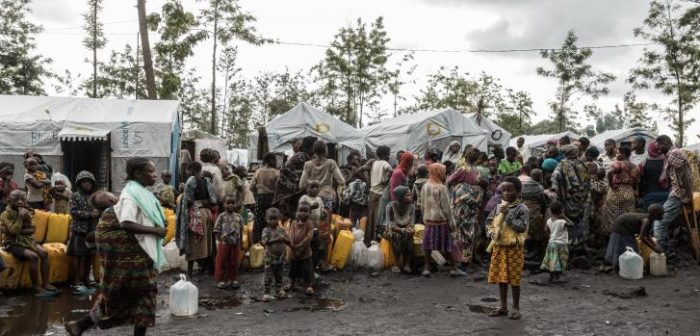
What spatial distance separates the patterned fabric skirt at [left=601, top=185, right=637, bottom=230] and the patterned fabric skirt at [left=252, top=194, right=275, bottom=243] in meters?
4.95

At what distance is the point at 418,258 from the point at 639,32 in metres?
18.1

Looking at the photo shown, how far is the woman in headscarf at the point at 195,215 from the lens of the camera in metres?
7.13

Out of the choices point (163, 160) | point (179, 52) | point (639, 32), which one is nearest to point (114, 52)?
point (179, 52)

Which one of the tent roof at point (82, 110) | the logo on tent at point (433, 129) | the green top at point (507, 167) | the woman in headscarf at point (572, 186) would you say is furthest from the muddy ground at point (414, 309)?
the logo on tent at point (433, 129)

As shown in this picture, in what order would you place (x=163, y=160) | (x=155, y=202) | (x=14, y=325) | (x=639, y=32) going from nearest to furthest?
(x=155, y=202)
(x=14, y=325)
(x=163, y=160)
(x=639, y=32)

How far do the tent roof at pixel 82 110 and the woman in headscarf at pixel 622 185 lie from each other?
997 centimetres

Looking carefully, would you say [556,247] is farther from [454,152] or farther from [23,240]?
[23,240]

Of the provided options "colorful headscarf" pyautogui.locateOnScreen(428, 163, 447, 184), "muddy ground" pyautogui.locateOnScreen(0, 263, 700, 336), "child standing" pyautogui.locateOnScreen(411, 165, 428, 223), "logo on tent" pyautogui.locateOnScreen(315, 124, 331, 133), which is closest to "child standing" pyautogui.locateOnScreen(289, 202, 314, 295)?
"muddy ground" pyautogui.locateOnScreen(0, 263, 700, 336)

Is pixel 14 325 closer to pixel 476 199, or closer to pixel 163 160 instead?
pixel 476 199

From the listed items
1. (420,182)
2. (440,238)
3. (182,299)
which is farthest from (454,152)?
(182,299)

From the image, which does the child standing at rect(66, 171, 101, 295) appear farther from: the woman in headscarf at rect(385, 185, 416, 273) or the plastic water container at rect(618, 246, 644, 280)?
the plastic water container at rect(618, 246, 644, 280)

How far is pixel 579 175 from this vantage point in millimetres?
8078

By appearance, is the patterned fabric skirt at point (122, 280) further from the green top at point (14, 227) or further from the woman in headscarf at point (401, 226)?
the woman in headscarf at point (401, 226)

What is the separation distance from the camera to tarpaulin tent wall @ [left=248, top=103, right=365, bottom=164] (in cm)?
1688
